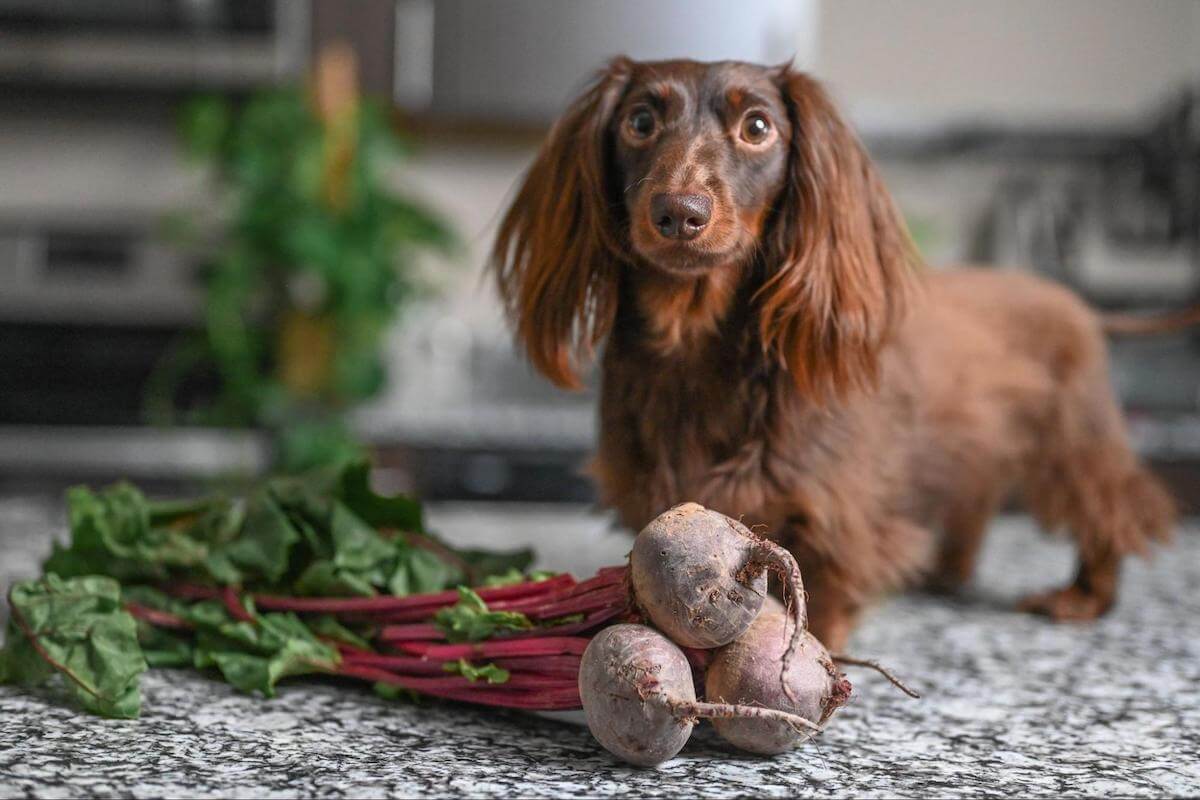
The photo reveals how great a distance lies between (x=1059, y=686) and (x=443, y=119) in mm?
2710

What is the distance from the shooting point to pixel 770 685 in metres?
0.82

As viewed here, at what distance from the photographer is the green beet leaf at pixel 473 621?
0.97 meters

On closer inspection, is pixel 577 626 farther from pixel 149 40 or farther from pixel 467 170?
pixel 467 170

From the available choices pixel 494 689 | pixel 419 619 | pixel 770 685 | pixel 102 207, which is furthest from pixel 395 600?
pixel 102 207

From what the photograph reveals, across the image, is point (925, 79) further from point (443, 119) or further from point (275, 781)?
point (275, 781)

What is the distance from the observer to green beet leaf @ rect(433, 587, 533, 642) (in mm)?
970

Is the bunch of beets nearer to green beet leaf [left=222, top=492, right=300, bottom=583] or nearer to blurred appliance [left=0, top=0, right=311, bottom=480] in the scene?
green beet leaf [left=222, top=492, right=300, bottom=583]

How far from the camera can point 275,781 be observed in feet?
2.57

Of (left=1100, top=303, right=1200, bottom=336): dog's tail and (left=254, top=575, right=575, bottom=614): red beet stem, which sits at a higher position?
(left=1100, top=303, right=1200, bottom=336): dog's tail

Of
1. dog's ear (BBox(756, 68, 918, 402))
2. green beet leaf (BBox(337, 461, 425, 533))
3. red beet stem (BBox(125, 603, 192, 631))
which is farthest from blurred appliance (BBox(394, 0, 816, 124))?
red beet stem (BBox(125, 603, 192, 631))

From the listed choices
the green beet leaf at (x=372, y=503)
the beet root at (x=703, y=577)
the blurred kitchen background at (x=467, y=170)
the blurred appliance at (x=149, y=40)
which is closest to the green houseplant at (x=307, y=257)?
the blurred kitchen background at (x=467, y=170)

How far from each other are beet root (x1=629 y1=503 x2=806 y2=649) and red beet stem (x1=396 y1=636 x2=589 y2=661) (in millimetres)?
97

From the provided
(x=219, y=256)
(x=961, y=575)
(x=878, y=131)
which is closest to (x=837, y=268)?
(x=961, y=575)

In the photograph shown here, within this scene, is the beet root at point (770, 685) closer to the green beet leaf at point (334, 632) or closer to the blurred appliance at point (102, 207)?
the green beet leaf at point (334, 632)
